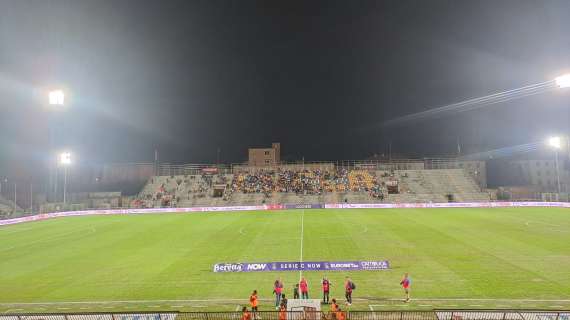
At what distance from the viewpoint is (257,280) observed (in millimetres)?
21625

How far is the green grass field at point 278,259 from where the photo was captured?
18.1 metres

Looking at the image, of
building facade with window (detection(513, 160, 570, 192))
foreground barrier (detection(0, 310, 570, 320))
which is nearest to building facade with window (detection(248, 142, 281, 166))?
building facade with window (detection(513, 160, 570, 192))

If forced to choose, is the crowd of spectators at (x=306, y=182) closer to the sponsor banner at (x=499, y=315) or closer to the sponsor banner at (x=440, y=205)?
the sponsor banner at (x=440, y=205)

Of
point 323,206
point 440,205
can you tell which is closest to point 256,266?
point 323,206

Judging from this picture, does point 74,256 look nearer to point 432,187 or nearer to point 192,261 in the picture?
point 192,261

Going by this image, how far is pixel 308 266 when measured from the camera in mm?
23344

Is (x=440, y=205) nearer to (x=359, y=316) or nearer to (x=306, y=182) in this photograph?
(x=306, y=182)

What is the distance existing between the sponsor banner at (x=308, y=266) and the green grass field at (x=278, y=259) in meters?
0.46

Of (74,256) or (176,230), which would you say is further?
(176,230)

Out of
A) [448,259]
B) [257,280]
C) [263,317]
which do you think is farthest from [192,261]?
[448,259]

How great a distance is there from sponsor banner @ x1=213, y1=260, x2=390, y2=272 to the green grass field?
46cm

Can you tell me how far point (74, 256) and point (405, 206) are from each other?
179ft

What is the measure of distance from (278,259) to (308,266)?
3.72m

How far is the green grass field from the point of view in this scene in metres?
18.1
